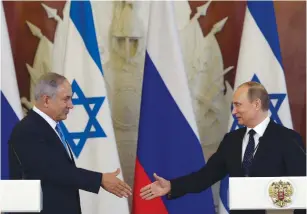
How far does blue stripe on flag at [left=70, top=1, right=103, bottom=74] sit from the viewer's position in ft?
12.0

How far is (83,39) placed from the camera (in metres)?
3.68

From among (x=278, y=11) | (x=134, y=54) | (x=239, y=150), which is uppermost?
(x=278, y=11)

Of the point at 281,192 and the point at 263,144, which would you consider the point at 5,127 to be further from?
the point at 281,192

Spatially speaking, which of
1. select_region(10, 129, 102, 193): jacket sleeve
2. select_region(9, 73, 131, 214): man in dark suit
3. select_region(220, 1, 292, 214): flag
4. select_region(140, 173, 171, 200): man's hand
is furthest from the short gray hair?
select_region(220, 1, 292, 214): flag

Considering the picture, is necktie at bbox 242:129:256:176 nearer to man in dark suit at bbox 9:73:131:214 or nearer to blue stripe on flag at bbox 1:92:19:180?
man in dark suit at bbox 9:73:131:214

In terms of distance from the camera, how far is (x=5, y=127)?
11.7ft

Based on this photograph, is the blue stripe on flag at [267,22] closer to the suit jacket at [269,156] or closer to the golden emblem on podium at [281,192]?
the suit jacket at [269,156]

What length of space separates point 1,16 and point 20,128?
1.20m

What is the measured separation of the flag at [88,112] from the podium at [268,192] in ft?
5.79

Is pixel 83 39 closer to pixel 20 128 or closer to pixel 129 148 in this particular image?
pixel 129 148

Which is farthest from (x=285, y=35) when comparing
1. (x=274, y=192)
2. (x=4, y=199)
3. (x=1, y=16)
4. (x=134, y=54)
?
(x=4, y=199)

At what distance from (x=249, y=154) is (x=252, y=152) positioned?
0.02 meters

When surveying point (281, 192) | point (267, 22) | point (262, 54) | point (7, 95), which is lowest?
point (281, 192)

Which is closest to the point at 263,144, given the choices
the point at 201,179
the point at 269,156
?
the point at 269,156
